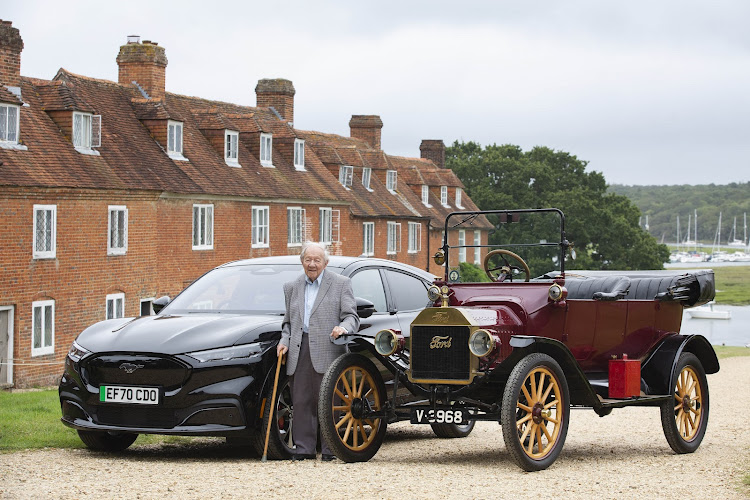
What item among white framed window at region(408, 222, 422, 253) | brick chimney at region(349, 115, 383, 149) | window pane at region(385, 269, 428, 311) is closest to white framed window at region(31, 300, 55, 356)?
window pane at region(385, 269, 428, 311)

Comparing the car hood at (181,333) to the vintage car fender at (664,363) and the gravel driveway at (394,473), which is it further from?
the vintage car fender at (664,363)

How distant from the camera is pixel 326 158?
52.8m

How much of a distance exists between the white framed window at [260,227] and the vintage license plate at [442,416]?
32.9 metres

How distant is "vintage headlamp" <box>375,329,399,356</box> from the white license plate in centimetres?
185

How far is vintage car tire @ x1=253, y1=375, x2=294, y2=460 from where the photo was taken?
9.52 meters

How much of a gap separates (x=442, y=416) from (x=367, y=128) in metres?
57.0

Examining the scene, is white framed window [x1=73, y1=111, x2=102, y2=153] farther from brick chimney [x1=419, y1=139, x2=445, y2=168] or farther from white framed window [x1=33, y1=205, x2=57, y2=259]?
brick chimney [x1=419, y1=139, x2=445, y2=168]

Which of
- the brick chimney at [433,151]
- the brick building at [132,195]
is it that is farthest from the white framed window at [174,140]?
the brick chimney at [433,151]

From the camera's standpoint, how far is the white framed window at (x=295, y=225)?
44.9m

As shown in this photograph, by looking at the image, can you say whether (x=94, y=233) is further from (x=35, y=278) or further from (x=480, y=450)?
(x=480, y=450)

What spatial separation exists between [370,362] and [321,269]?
0.90 m

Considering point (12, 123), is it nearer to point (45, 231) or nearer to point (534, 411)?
point (45, 231)

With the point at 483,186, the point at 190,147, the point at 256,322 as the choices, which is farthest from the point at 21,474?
the point at 483,186

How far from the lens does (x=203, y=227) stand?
1533 inches
